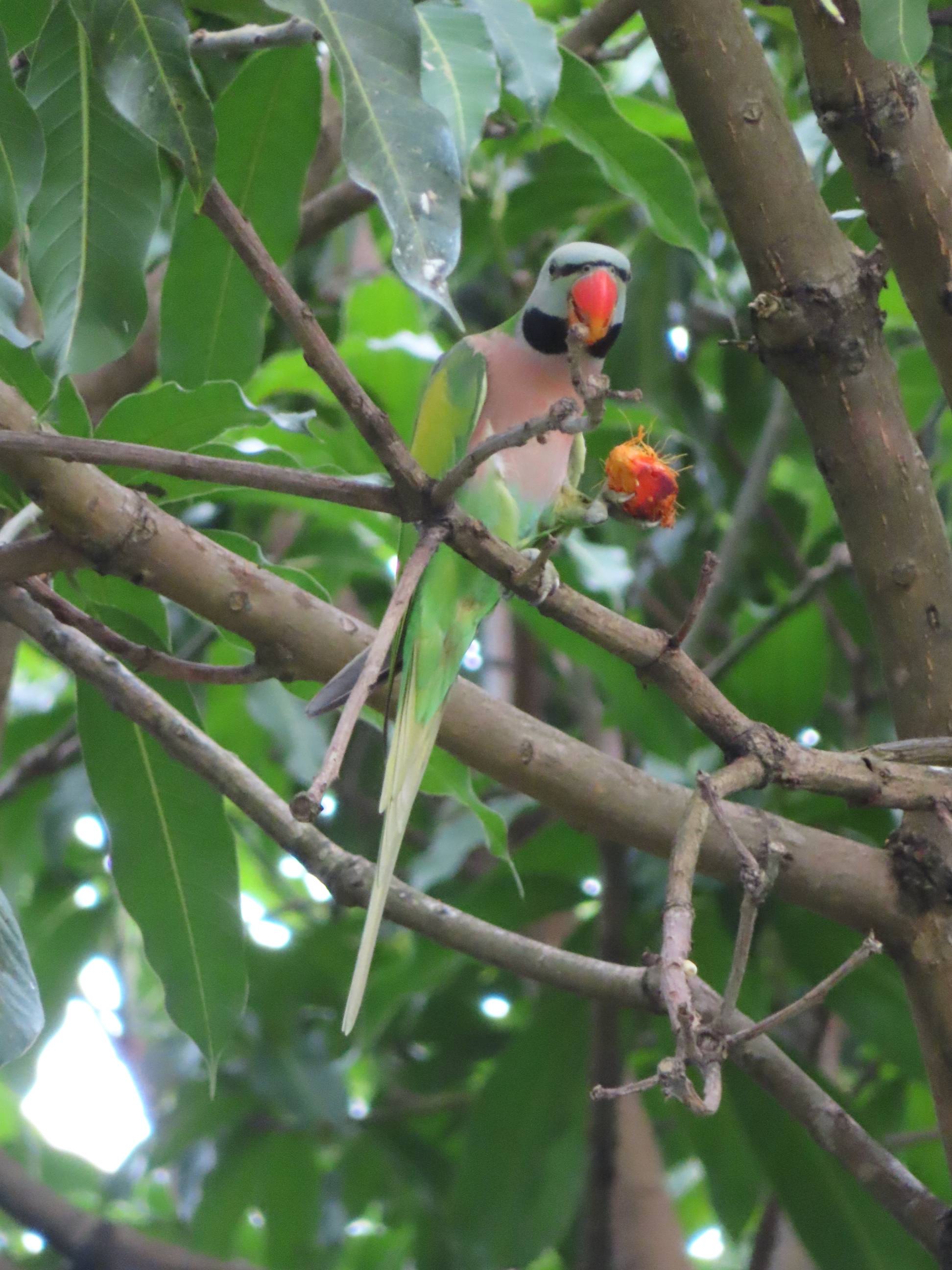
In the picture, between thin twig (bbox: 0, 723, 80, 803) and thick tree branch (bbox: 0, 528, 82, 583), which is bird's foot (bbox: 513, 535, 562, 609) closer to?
thick tree branch (bbox: 0, 528, 82, 583)

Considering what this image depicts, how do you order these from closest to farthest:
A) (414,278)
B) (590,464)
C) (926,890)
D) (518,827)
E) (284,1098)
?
1. (414,278)
2. (926,890)
3. (590,464)
4. (284,1098)
5. (518,827)

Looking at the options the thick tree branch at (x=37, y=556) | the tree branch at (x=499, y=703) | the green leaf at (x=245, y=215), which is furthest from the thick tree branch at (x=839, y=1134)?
the green leaf at (x=245, y=215)

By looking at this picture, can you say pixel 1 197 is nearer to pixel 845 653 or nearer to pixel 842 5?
pixel 842 5

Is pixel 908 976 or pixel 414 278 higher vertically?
pixel 414 278

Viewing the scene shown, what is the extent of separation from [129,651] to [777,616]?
0.81 metres

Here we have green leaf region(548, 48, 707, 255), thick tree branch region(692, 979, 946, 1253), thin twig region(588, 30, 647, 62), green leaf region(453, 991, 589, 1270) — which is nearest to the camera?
thick tree branch region(692, 979, 946, 1253)

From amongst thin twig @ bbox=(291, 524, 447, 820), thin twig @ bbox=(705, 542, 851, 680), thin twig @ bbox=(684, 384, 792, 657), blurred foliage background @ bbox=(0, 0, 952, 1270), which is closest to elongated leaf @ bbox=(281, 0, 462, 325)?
blurred foliage background @ bbox=(0, 0, 952, 1270)

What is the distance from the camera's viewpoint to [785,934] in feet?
4.67

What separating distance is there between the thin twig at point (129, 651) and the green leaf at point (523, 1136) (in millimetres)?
811

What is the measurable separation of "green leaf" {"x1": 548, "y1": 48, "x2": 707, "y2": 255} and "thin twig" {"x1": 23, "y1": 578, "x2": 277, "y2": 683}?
21.5 inches

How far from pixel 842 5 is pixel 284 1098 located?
144 centimetres

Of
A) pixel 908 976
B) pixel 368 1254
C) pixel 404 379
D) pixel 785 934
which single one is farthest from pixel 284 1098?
pixel 908 976

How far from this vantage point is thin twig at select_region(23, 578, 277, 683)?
2.88 ft

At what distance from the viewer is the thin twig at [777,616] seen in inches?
57.0
